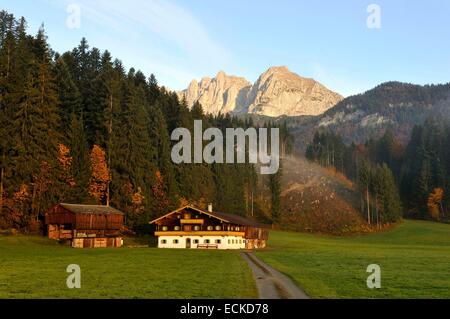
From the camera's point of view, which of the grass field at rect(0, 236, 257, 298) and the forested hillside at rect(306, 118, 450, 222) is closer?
the grass field at rect(0, 236, 257, 298)

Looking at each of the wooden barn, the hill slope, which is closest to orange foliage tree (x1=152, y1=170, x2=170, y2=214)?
the wooden barn

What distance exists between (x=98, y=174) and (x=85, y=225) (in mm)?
11561

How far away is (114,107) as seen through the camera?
80.0m

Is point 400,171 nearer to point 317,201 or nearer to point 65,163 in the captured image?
point 317,201

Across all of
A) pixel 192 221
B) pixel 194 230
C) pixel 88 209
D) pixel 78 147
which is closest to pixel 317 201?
pixel 194 230

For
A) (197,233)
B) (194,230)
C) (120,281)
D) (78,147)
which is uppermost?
(78,147)

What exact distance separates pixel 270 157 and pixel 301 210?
3376 centimetres

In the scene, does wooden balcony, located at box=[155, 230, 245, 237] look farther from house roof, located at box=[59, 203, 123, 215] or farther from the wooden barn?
house roof, located at box=[59, 203, 123, 215]

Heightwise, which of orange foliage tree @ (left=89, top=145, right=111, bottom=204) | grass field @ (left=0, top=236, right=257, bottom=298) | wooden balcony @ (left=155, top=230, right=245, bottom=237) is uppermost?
orange foliage tree @ (left=89, top=145, right=111, bottom=204)

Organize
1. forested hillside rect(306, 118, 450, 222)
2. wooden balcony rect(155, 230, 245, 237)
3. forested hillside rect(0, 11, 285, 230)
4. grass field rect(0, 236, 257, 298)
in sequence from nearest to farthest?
grass field rect(0, 236, 257, 298) → forested hillside rect(0, 11, 285, 230) → wooden balcony rect(155, 230, 245, 237) → forested hillside rect(306, 118, 450, 222)

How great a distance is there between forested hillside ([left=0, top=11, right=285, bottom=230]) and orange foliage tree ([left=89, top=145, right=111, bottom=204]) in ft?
0.52

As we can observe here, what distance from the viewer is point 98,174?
74.5 metres

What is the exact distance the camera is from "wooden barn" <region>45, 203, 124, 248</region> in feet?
208

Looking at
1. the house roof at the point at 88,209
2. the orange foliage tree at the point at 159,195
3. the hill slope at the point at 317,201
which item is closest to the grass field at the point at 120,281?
the house roof at the point at 88,209
